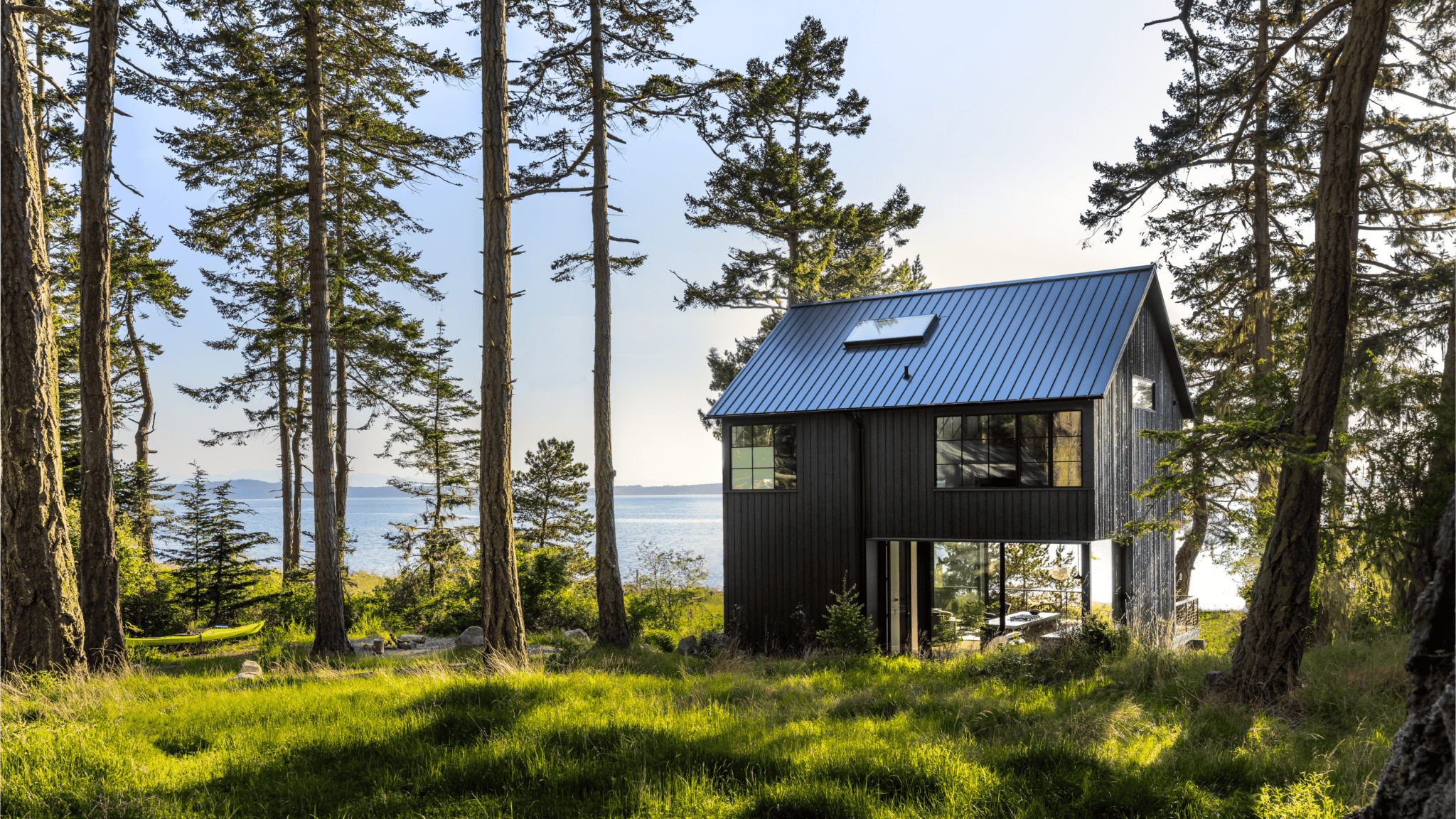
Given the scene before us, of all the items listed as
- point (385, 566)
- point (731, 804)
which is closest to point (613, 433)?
point (731, 804)

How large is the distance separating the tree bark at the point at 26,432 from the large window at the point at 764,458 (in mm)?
10111

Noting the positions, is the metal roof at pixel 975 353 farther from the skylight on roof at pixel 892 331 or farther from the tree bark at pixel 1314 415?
the tree bark at pixel 1314 415

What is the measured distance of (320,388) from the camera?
11.6 meters

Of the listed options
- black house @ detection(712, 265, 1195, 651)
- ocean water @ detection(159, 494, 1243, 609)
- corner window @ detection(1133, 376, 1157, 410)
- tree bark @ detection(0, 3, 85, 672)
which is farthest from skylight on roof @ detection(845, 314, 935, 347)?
tree bark @ detection(0, 3, 85, 672)

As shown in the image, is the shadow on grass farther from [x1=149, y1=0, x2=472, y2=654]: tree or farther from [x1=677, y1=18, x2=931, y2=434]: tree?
[x1=677, y1=18, x2=931, y2=434]: tree

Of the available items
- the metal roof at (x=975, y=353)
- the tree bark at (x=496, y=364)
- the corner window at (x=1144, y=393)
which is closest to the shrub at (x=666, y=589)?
the metal roof at (x=975, y=353)

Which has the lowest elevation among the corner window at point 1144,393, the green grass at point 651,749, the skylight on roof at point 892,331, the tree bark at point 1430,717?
the green grass at point 651,749

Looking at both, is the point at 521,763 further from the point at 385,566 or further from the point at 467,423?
the point at 385,566

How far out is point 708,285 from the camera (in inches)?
907

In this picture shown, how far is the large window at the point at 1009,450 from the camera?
40.2 feet

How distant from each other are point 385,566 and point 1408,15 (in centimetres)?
5644

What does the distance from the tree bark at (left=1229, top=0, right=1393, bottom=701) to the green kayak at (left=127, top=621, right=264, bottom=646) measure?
12.4 meters

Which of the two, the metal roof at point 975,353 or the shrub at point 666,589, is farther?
the shrub at point 666,589

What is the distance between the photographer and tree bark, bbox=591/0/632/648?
13.1 metres
